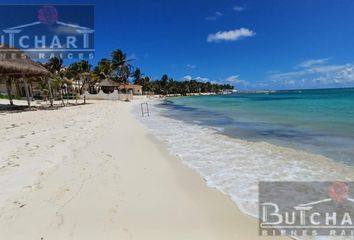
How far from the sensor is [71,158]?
6301 millimetres

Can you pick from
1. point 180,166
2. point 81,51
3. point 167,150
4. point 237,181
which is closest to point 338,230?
point 237,181

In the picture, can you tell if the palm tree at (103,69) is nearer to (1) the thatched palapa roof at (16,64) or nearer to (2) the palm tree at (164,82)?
(1) the thatched palapa roof at (16,64)

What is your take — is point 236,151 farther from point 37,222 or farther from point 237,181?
point 37,222

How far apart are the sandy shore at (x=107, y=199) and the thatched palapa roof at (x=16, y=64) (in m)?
14.0

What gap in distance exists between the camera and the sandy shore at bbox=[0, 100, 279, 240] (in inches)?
127

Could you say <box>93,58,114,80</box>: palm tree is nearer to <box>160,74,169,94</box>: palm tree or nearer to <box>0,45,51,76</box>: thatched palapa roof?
<box>0,45,51,76</box>: thatched palapa roof

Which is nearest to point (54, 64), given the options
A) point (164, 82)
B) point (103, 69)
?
point (103, 69)

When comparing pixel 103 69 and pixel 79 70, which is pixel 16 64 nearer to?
pixel 79 70

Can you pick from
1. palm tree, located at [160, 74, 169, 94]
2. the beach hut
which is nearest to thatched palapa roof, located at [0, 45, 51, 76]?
the beach hut

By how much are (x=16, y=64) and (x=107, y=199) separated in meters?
18.6

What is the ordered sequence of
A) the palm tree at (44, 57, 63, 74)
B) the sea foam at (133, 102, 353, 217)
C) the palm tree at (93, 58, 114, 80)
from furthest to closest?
the palm tree at (93, 58, 114, 80) → the palm tree at (44, 57, 63, 74) → the sea foam at (133, 102, 353, 217)

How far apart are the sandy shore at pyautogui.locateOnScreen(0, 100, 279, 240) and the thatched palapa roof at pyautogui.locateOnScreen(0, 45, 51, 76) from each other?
45.9 feet

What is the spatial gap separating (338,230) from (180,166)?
3138mm

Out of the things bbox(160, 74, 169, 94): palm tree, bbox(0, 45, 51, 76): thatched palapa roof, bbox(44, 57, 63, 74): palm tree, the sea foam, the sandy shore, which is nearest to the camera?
the sandy shore
